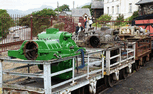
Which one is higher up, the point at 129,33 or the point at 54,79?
the point at 129,33

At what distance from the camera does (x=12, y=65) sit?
33.5ft

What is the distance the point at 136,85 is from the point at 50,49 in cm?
498

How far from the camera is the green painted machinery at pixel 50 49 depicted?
5375 mm

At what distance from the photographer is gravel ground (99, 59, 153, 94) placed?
7695 millimetres

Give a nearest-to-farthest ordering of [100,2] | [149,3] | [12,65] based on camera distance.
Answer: [12,65] < [149,3] < [100,2]

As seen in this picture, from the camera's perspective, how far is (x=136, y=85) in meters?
8.40

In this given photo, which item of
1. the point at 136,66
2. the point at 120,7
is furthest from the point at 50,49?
the point at 120,7

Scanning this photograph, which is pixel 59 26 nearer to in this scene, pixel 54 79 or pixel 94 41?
pixel 94 41

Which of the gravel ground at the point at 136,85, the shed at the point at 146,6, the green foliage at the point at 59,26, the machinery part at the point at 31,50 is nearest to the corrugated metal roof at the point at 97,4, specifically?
the shed at the point at 146,6

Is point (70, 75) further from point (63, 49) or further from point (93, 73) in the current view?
point (93, 73)

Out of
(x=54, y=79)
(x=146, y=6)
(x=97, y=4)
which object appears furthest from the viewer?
(x=97, y=4)

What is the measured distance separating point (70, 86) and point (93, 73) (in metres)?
1.83

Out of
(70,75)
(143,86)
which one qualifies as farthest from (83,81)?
(143,86)

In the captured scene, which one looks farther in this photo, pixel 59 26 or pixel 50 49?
pixel 59 26
